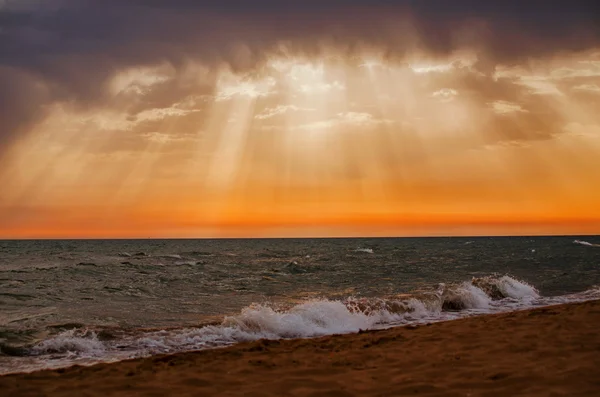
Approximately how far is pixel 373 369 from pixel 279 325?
A: 18.0ft

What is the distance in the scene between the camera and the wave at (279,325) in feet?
37.4

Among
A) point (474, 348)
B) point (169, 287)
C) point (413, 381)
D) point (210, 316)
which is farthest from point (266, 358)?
point (169, 287)

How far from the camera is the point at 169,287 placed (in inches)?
1048

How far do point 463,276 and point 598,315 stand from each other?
20545 mm

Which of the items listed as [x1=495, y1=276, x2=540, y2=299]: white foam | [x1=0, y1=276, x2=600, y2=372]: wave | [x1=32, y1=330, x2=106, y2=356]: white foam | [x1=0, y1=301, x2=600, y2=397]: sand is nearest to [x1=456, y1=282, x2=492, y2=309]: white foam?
[x1=0, y1=276, x2=600, y2=372]: wave

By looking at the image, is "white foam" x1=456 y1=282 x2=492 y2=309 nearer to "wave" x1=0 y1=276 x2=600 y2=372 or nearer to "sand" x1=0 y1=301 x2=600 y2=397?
"wave" x1=0 y1=276 x2=600 y2=372

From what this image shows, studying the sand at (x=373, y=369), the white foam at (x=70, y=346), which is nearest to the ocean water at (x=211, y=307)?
the white foam at (x=70, y=346)

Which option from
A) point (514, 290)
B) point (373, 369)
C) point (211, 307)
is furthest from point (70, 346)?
point (514, 290)

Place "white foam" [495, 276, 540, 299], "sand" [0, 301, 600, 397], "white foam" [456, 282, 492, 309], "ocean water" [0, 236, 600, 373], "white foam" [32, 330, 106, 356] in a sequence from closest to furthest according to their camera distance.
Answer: "sand" [0, 301, 600, 397] < "white foam" [32, 330, 106, 356] < "ocean water" [0, 236, 600, 373] < "white foam" [456, 282, 492, 309] < "white foam" [495, 276, 540, 299]

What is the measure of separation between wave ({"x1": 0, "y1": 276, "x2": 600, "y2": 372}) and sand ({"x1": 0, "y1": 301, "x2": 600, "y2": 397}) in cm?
168

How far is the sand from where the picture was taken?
6949 mm

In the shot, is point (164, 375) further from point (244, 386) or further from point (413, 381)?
point (413, 381)

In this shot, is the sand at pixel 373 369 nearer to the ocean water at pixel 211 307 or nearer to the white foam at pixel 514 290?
the ocean water at pixel 211 307

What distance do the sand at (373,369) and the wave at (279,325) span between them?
1.68 metres
